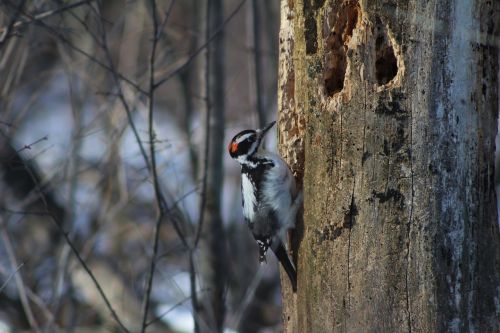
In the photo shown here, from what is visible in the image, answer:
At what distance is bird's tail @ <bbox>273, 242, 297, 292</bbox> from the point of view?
360 cm

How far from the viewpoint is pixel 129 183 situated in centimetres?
709

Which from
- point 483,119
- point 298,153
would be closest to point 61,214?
point 298,153

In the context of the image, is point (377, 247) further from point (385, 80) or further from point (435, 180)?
point (385, 80)

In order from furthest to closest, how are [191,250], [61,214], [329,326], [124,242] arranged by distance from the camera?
[124,242], [61,214], [191,250], [329,326]

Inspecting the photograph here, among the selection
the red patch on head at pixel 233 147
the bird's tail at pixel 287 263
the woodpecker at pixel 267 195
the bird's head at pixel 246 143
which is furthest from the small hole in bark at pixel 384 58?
the red patch on head at pixel 233 147

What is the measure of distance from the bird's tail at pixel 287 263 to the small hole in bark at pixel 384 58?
102 cm

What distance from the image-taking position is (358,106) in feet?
10.6

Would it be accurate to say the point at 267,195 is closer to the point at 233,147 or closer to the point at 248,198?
the point at 248,198

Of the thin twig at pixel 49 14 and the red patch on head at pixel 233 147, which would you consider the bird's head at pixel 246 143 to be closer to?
the red patch on head at pixel 233 147

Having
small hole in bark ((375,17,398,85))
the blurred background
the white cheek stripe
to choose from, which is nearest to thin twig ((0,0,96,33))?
the blurred background

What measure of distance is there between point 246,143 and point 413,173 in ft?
4.80

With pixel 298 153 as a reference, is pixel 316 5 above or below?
above

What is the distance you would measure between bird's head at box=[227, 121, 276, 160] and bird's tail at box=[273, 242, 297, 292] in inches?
30.9

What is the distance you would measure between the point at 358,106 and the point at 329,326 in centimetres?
100
